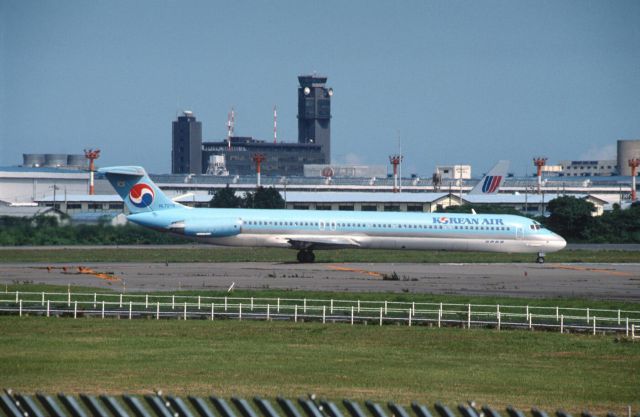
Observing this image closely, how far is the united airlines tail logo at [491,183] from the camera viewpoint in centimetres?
18069

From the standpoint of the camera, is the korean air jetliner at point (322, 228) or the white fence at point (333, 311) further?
the korean air jetliner at point (322, 228)

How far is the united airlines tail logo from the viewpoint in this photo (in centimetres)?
18069

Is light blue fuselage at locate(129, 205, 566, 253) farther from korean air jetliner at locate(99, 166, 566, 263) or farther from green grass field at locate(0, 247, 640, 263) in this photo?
green grass field at locate(0, 247, 640, 263)

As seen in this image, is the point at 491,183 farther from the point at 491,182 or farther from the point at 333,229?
the point at 333,229

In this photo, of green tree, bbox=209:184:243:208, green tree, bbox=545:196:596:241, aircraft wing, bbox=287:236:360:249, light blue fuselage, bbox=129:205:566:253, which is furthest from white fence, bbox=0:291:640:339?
green tree, bbox=209:184:243:208

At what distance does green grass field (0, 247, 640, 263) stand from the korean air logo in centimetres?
387

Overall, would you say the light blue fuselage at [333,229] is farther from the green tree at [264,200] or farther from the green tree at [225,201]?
the green tree at [225,201]

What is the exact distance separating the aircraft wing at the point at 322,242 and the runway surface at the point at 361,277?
1.81 m

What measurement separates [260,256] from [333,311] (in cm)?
3727

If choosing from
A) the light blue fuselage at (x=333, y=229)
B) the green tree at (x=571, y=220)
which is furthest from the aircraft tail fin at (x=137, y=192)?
the green tree at (x=571, y=220)

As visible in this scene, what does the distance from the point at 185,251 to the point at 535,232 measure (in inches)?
1060

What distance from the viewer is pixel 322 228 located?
7688 centimetres

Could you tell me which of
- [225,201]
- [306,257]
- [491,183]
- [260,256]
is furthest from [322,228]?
[491,183]

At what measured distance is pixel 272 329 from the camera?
4072 centimetres
